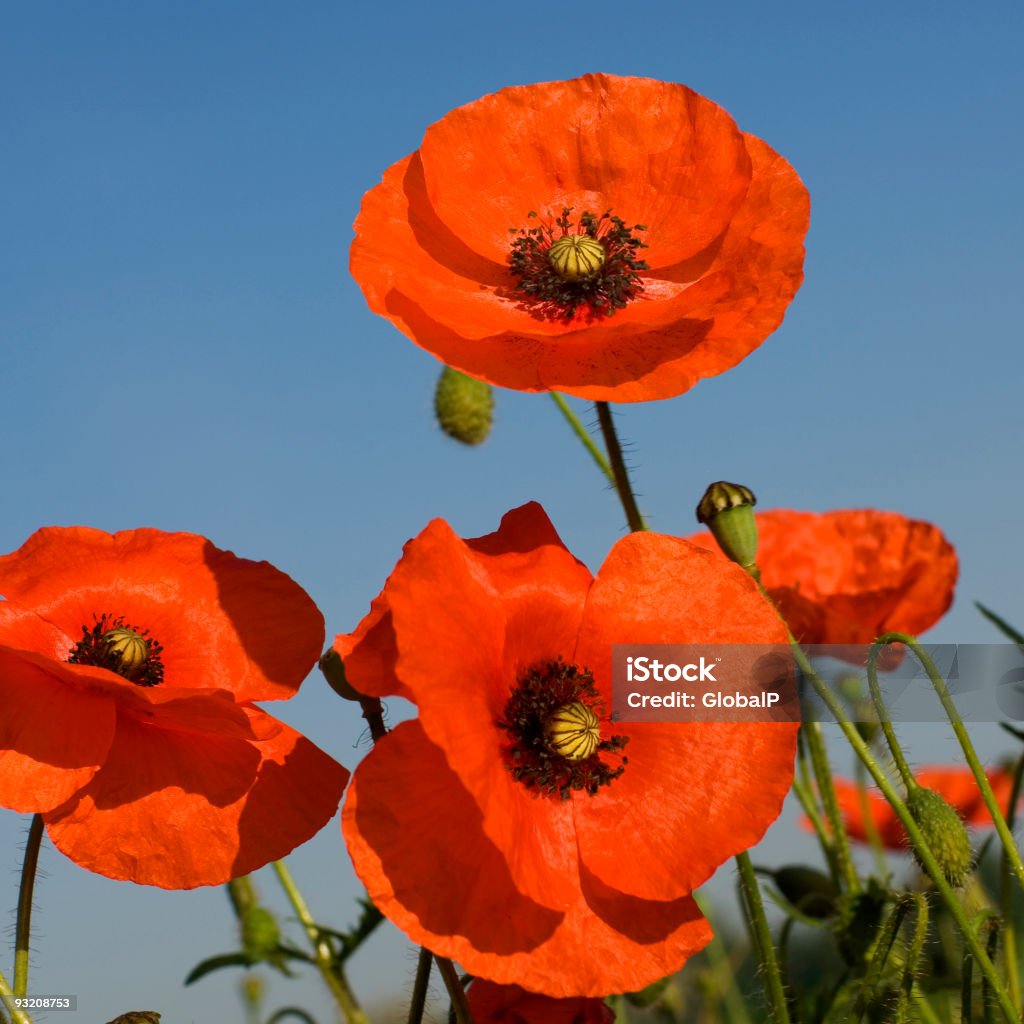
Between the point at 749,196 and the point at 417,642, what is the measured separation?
82 cm

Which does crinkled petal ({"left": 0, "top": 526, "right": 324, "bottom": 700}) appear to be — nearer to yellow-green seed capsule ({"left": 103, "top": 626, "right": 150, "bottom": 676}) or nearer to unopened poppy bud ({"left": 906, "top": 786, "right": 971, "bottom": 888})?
yellow-green seed capsule ({"left": 103, "top": 626, "right": 150, "bottom": 676})

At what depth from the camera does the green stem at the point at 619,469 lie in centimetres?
161

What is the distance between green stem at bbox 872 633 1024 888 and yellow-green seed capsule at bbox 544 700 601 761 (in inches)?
14.8

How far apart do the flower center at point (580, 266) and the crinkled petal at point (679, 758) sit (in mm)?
503

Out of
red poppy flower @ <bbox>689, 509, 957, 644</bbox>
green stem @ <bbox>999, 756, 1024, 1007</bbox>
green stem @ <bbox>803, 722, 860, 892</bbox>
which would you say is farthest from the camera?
red poppy flower @ <bbox>689, 509, 957, 644</bbox>

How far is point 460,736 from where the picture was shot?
1325 millimetres

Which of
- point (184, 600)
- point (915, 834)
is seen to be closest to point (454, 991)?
point (915, 834)

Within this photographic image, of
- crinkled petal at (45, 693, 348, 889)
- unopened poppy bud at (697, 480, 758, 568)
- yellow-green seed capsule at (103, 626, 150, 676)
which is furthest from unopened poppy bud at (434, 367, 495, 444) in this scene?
crinkled petal at (45, 693, 348, 889)

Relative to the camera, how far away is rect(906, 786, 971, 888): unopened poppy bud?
1.63 m

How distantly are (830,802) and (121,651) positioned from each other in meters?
1.07

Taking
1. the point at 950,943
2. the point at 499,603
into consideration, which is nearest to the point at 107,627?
the point at 499,603

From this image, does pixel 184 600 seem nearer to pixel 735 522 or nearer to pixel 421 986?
pixel 421 986

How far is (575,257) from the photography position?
1.85 metres

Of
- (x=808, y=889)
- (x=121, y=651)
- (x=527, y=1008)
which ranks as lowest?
(x=527, y=1008)
